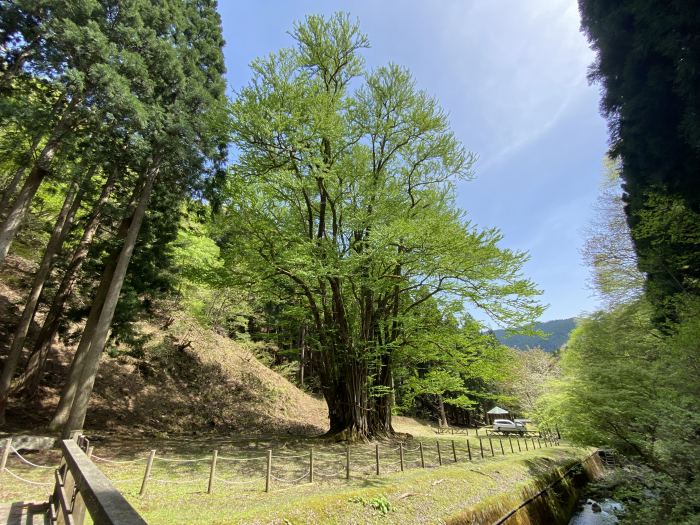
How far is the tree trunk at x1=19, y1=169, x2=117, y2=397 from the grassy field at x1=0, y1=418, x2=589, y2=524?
4779 millimetres

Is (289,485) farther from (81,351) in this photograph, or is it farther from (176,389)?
(176,389)

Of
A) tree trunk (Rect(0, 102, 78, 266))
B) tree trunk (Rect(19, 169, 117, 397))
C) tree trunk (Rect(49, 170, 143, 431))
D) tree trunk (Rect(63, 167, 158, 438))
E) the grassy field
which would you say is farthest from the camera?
tree trunk (Rect(19, 169, 117, 397))

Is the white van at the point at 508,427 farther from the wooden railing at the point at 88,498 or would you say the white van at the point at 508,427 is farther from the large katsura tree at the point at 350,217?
the wooden railing at the point at 88,498

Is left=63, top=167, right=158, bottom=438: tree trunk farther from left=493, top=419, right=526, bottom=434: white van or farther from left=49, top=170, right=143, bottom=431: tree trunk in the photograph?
left=493, top=419, right=526, bottom=434: white van

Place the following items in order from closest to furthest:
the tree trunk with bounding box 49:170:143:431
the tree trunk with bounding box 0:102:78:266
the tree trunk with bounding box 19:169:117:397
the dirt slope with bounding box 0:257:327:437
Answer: the tree trunk with bounding box 0:102:78:266 < the tree trunk with bounding box 49:170:143:431 < the tree trunk with bounding box 19:169:117:397 < the dirt slope with bounding box 0:257:327:437

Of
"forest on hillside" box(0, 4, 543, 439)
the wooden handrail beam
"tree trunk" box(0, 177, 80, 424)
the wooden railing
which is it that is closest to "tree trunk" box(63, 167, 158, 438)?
"forest on hillside" box(0, 4, 543, 439)

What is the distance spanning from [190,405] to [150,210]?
973cm

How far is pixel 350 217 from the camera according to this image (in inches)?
483

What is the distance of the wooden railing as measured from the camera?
61.2 inches

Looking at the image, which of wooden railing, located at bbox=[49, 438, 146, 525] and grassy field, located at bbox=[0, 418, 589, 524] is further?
grassy field, located at bbox=[0, 418, 589, 524]

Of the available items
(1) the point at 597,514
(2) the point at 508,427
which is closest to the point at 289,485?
(1) the point at 597,514

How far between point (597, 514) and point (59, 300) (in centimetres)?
1927

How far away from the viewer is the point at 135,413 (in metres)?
14.1

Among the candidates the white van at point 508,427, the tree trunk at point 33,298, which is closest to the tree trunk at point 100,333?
the tree trunk at point 33,298
